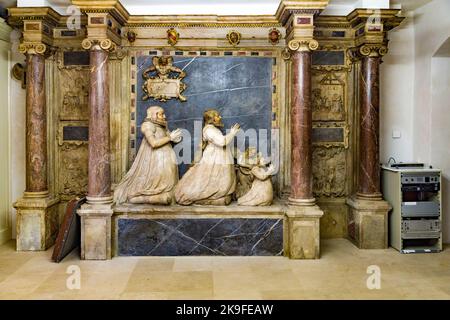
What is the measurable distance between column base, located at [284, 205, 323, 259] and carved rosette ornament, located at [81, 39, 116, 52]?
299 cm

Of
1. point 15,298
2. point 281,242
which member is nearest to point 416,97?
point 281,242

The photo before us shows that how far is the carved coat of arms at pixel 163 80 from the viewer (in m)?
6.27

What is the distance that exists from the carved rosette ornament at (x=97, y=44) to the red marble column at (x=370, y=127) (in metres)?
3.35

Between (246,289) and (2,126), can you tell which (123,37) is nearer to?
(2,126)

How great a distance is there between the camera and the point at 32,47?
5.82 m

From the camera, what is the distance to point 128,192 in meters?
5.76

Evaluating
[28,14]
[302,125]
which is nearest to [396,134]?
[302,125]

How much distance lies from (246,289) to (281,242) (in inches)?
50.8

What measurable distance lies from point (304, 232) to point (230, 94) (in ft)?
7.29

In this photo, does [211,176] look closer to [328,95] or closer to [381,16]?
[328,95]

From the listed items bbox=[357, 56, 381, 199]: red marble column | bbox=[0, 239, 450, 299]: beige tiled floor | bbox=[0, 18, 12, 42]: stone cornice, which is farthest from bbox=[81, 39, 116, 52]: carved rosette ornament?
bbox=[357, 56, 381, 199]: red marble column

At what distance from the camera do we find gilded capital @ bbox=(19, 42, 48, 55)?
228 inches

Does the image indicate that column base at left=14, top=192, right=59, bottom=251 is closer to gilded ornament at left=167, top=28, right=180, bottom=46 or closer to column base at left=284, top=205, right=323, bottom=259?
gilded ornament at left=167, top=28, right=180, bottom=46

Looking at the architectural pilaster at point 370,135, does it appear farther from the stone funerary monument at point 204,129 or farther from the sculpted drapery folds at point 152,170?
the sculpted drapery folds at point 152,170
